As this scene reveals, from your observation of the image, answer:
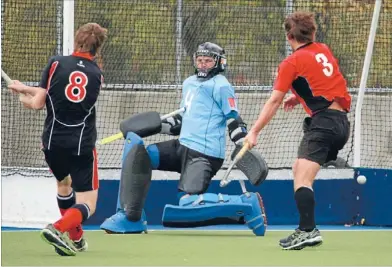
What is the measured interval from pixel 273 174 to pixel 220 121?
1.71m

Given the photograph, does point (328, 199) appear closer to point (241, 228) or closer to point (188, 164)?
point (241, 228)

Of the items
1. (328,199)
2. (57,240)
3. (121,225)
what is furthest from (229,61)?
(57,240)

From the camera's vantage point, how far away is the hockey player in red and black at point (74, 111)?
8.02 meters

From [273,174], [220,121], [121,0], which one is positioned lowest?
[273,174]

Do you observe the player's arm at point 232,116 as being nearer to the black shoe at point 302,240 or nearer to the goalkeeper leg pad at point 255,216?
the goalkeeper leg pad at point 255,216

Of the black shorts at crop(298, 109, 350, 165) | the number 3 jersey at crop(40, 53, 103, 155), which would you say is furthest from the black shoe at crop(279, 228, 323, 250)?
the number 3 jersey at crop(40, 53, 103, 155)

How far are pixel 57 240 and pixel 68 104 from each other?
0.94 m

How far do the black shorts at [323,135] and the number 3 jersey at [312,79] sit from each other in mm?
72

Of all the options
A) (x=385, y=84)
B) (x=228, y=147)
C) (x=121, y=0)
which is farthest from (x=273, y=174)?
(x=121, y=0)

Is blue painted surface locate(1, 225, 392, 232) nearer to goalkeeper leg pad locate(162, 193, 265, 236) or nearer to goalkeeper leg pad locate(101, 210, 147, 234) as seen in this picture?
goalkeeper leg pad locate(162, 193, 265, 236)

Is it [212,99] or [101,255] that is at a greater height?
[212,99]

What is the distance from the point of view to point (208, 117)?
10.0 metres

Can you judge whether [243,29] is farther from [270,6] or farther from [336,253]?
[336,253]

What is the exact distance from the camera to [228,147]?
11.9 meters
